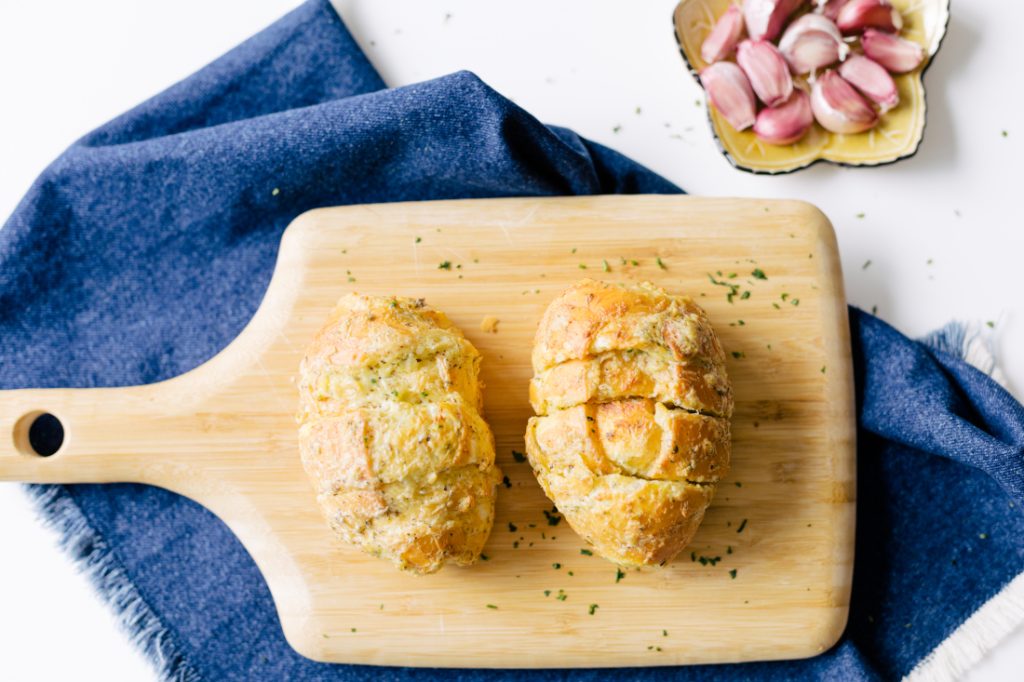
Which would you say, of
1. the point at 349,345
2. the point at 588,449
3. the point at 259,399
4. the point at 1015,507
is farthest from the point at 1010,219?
the point at 259,399

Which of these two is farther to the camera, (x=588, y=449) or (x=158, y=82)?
(x=158, y=82)

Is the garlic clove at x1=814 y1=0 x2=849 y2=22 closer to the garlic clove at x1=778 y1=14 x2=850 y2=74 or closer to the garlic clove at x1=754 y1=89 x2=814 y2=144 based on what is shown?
the garlic clove at x1=778 y1=14 x2=850 y2=74

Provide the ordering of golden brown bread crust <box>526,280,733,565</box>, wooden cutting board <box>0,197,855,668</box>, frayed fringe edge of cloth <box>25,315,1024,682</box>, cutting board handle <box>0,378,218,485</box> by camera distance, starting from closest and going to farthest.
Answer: golden brown bread crust <box>526,280,733,565</box> < wooden cutting board <box>0,197,855,668</box> < cutting board handle <box>0,378,218,485</box> < frayed fringe edge of cloth <box>25,315,1024,682</box>

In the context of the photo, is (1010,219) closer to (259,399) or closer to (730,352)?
(730,352)

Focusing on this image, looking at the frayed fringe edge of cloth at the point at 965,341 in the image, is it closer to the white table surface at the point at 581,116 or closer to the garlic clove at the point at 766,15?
the white table surface at the point at 581,116

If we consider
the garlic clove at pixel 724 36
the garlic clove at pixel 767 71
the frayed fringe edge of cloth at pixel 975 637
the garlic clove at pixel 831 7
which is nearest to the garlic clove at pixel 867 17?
the garlic clove at pixel 831 7

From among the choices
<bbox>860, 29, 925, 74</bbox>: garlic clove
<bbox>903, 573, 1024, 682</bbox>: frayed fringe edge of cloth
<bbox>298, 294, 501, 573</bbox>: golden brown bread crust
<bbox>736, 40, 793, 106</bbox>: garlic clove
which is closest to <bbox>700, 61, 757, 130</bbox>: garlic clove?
<bbox>736, 40, 793, 106</bbox>: garlic clove
